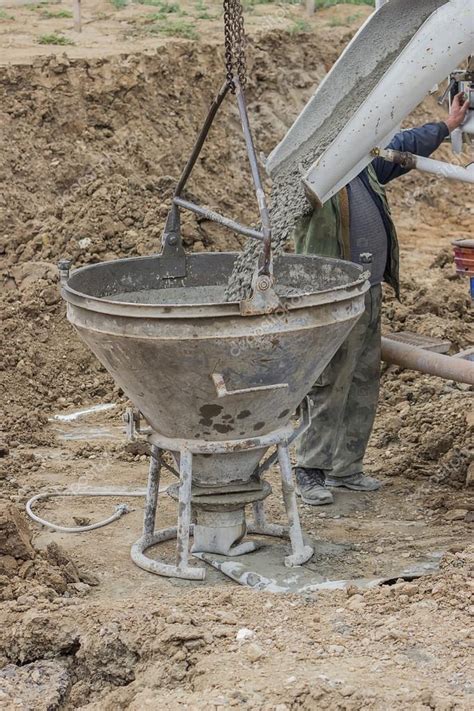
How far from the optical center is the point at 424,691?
11.7ft

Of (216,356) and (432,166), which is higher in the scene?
(432,166)

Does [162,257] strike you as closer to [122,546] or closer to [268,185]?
[122,546]

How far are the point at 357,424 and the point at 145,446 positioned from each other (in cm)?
118

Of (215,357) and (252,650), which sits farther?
(215,357)

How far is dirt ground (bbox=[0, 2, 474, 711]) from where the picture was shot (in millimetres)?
3916

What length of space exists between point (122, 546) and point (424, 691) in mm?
2340

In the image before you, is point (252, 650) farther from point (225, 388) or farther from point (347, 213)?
point (347, 213)

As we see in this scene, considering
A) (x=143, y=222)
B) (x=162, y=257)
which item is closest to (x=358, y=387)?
(x=162, y=257)

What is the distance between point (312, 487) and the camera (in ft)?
20.6

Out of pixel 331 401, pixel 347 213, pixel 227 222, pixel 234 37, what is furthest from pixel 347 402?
pixel 234 37

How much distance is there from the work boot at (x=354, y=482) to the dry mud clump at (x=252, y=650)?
1.81 meters

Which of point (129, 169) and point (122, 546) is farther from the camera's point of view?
point (129, 169)

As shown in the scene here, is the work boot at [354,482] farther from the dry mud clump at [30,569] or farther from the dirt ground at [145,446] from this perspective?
the dry mud clump at [30,569]

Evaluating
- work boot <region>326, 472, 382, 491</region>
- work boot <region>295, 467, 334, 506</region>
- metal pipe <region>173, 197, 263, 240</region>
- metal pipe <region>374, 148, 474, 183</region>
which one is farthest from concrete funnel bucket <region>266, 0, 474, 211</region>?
work boot <region>326, 472, 382, 491</region>
